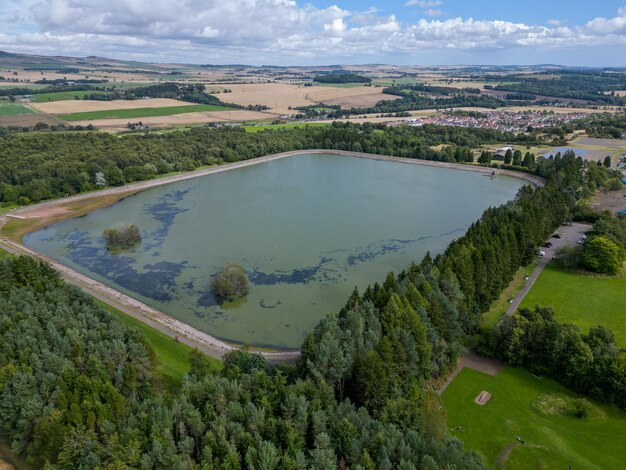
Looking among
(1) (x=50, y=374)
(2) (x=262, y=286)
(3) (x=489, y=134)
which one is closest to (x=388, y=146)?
(3) (x=489, y=134)

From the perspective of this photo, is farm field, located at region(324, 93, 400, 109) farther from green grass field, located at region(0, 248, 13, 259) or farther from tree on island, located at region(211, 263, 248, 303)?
tree on island, located at region(211, 263, 248, 303)

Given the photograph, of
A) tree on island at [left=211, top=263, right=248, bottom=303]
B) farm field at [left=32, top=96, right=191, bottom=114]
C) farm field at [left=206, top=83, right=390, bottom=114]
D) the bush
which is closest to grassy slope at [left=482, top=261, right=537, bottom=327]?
the bush

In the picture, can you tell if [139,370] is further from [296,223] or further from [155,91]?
[155,91]

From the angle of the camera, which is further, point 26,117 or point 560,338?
point 26,117

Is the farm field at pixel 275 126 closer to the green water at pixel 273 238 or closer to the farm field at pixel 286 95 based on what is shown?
the farm field at pixel 286 95

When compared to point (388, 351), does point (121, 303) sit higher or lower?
lower

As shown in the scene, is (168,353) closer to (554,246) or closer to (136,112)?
(554,246)

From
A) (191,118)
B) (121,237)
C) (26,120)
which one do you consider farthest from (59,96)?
(121,237)
